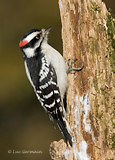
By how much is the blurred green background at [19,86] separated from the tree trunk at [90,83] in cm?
518

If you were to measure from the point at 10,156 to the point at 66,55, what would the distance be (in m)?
5.57

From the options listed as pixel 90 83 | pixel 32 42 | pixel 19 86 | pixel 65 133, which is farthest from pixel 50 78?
pixel 19 86

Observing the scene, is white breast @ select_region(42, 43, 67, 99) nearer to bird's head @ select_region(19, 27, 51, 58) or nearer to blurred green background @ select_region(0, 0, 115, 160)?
bird's head @ select_region(19, 27, 51, 58)

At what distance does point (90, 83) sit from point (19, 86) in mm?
5875

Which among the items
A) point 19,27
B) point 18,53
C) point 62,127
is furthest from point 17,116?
point 62,127

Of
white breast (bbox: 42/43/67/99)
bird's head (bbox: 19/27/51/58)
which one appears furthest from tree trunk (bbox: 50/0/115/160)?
bird's head (bbox: 19/27/51/58)

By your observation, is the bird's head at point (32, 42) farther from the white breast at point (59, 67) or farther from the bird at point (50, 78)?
the white breast at point (59, 67)

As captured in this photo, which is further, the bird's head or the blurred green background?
the blurred green background

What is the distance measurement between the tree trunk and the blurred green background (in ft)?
17.0

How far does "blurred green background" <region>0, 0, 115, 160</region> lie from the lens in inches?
400

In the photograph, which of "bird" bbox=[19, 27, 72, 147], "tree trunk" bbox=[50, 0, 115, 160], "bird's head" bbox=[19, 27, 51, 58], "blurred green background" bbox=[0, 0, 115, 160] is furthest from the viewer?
"blurred green background" bbox=[0, 0, 115, 160]

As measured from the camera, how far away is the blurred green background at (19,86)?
33.3 feet

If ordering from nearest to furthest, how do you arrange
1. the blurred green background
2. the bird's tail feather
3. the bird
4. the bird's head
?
the bird's tail feather, the bird, the bird's head, the blurred green background

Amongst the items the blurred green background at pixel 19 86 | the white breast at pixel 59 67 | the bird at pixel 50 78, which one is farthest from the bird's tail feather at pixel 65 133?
the blurred green background at pixel 19 86
